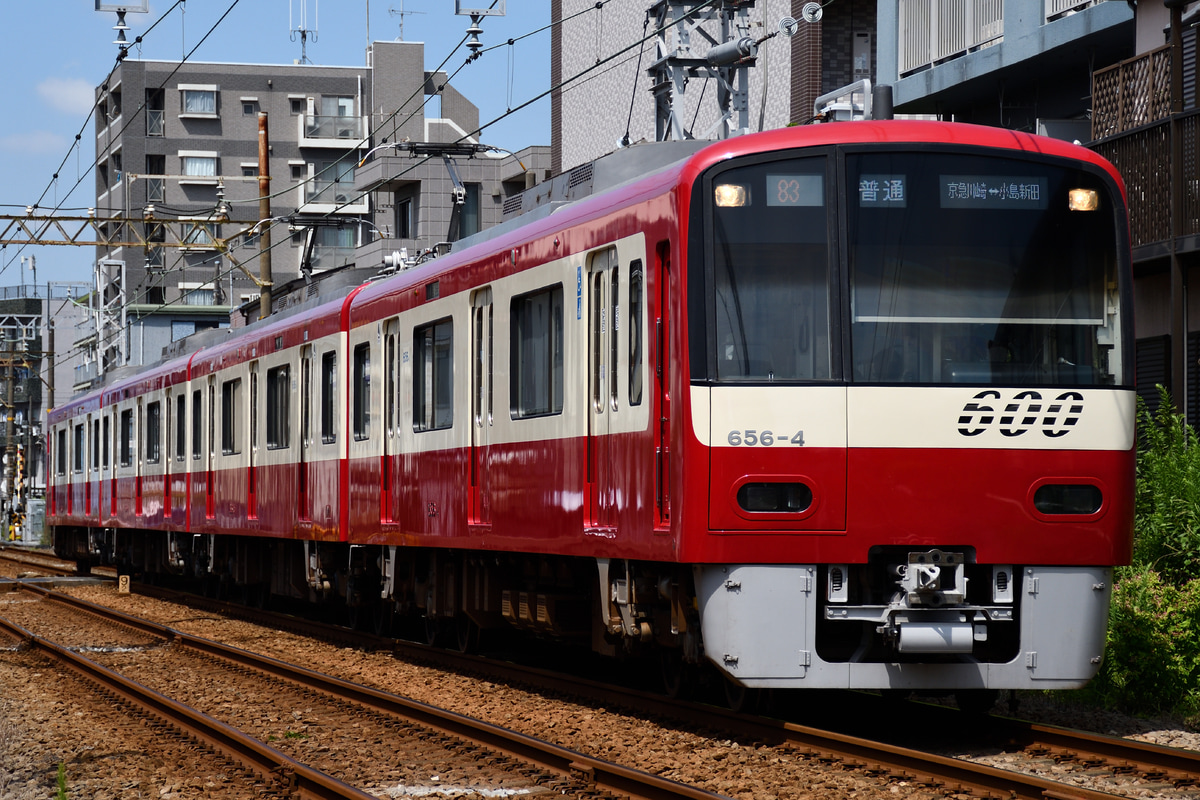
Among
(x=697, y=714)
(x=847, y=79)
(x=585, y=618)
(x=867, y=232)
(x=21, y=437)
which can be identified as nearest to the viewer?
(x=867, y=232)

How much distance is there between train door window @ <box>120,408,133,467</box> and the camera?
24.7 meters

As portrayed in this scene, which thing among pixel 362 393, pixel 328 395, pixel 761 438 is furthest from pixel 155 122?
pixel 761 438

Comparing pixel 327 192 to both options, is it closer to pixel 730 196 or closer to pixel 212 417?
pixel 212 417

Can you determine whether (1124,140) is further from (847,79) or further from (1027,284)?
(847,79)

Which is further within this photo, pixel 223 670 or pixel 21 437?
pixel 21 437

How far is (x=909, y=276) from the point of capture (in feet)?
27.1

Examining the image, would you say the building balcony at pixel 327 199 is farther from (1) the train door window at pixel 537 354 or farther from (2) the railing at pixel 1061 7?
(1) the train door window at pixel 537 354

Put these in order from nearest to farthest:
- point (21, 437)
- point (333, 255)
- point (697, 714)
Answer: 1. point (697, 714)
2. point (333, 255)
3. point (21, 437)

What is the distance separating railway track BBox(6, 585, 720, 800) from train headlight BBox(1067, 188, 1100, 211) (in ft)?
11.8

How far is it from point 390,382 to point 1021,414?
6.52m

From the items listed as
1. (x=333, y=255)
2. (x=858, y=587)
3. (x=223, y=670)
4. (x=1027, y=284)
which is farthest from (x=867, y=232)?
(x=333, y=255)

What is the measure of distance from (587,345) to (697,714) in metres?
2.13

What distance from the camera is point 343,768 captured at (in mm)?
8172

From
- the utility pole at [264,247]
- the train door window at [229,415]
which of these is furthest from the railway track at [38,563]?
the train door window at [229,415]
